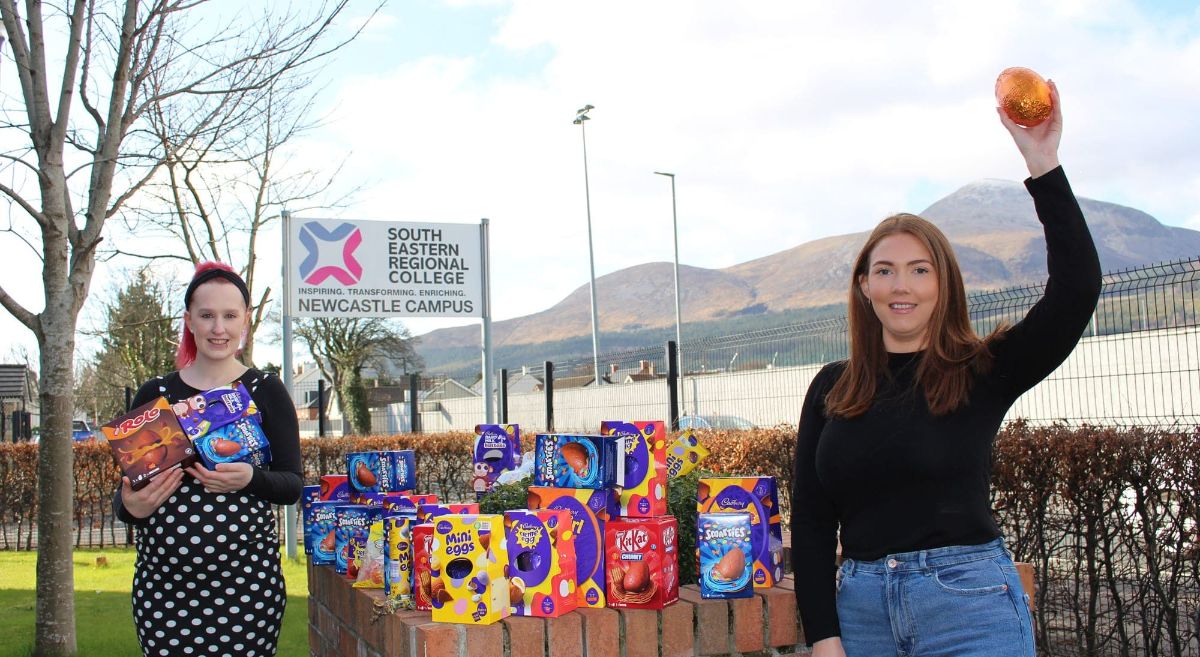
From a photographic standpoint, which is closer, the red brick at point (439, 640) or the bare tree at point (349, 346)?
the red brick at point (439, 640)

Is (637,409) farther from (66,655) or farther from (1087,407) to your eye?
(66,655)

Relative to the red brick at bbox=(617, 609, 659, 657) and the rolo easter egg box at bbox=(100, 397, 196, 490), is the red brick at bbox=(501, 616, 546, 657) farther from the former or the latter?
the rolo easter egg box at bbox=(100, 397, 196, 490)

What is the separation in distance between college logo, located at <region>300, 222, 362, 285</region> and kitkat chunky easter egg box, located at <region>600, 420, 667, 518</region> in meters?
7.22

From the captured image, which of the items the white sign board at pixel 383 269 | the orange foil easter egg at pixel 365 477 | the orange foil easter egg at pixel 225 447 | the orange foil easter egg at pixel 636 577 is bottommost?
the orange foil easter egg at pixel 636 577

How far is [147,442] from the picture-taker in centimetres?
307

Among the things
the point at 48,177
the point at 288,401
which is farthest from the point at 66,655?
the point at 288,401

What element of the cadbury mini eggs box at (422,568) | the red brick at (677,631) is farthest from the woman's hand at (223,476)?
the red brick at (677,631)

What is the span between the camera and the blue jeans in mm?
2174

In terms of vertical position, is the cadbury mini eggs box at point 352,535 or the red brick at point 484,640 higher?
the cadbury mini eggs box at point 352,535

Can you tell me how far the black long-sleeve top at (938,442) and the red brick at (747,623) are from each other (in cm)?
67

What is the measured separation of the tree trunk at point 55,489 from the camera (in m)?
5.94

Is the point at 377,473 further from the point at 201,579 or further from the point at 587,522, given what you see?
the point at 587,522

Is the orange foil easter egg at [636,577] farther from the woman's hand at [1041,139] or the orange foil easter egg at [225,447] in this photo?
the woman's hand at [1041,139]

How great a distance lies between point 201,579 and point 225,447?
415mm
